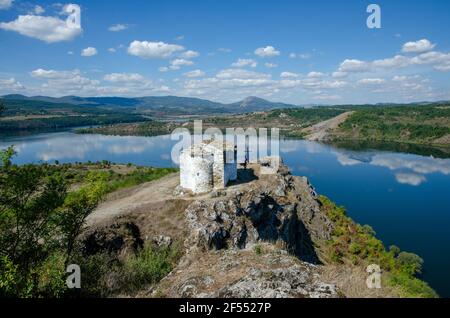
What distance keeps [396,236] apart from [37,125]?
Result: 618ft

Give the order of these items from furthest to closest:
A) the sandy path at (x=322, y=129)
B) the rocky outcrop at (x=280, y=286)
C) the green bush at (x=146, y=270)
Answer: the sandy path at (x=322, y=129) → the green bush at (x=146, y=270) → the rocky outcrop at (x=280, y=286)

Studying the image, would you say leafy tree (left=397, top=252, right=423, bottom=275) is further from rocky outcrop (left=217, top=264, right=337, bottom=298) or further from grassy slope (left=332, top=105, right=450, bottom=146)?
grassy slope (left=332, top=105, right=450, bottom=146)

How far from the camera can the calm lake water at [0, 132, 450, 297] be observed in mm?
45594

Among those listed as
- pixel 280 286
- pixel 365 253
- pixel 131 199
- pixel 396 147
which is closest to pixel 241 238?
pixel 131 199

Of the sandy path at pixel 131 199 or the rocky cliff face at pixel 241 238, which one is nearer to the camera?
the rocky cliff face at pixel 241 238

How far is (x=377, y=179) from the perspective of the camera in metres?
78.4

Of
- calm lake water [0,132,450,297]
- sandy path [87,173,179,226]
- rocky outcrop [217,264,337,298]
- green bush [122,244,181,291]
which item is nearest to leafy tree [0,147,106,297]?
green bush [122,244,181,291]

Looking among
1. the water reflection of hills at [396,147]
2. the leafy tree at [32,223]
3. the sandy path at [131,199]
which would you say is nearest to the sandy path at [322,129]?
the water reflection of hills at [396,147]

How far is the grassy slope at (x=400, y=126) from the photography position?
141 meters

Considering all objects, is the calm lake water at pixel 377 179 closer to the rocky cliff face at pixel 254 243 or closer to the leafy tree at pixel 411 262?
the leafy tree at pixel 411 262

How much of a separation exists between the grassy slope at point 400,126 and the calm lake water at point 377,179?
23518 mm

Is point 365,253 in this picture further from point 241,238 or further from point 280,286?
point 280,286
